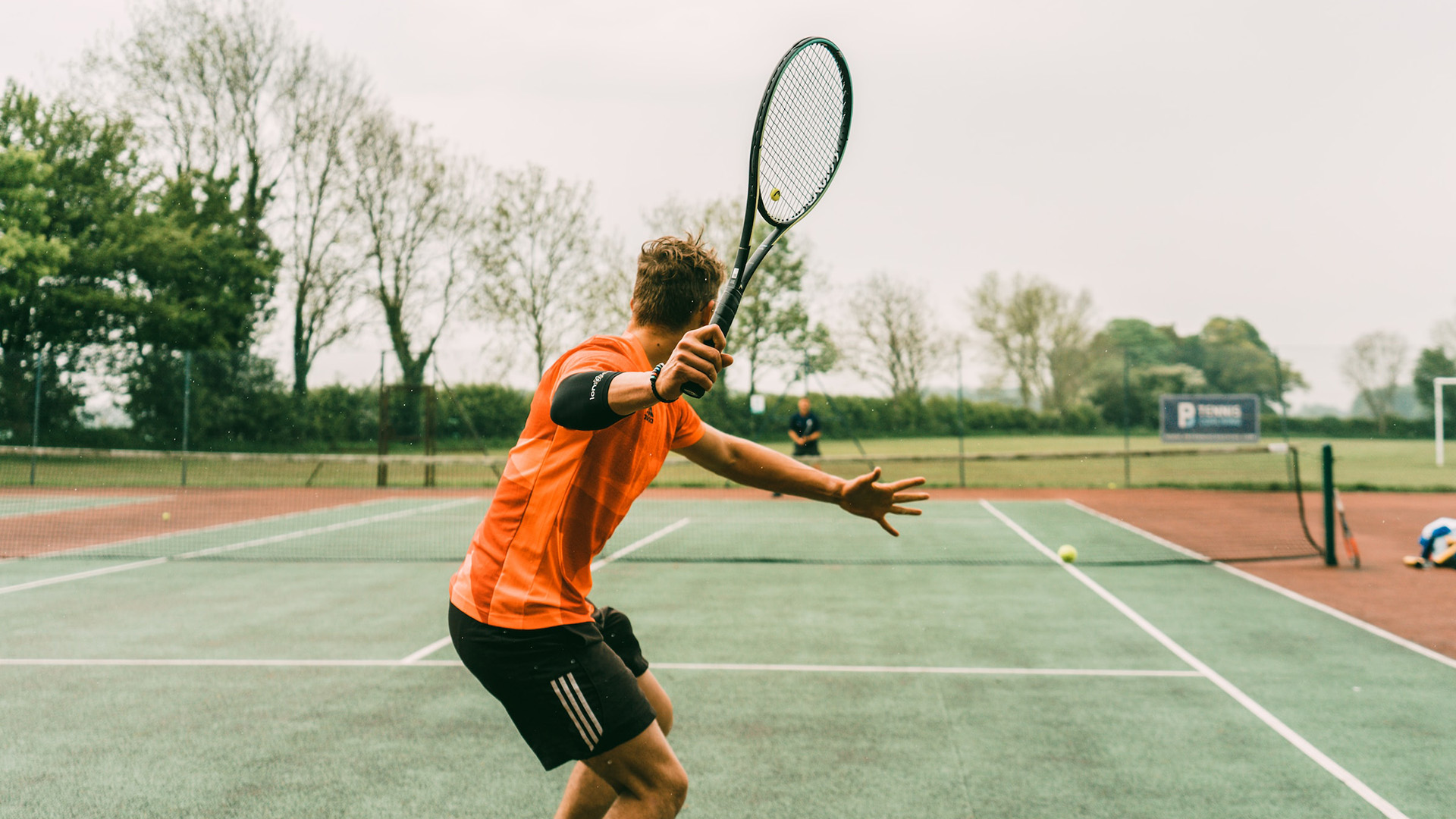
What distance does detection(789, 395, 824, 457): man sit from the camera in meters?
15.7

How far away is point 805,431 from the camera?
15844mm

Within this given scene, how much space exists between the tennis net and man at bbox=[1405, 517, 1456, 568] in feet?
2.94

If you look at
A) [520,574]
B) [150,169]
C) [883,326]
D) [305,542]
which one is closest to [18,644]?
[305,542]

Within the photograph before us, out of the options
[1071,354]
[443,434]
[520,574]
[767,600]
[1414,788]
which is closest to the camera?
[520,574]

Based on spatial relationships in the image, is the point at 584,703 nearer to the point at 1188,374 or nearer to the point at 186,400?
the point at 186,400

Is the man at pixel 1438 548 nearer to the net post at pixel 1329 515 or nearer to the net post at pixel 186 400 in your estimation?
the net post at pixel 1329 515

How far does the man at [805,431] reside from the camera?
15.7m

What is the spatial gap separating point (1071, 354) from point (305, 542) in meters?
17.2

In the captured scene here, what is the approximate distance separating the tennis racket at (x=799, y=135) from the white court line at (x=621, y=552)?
3905 millimetres

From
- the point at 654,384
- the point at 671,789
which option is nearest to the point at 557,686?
the point at 671,789

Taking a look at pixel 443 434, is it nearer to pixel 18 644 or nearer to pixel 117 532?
pixel 117 532

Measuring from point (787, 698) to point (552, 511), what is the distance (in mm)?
2960

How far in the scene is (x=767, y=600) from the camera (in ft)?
23.4

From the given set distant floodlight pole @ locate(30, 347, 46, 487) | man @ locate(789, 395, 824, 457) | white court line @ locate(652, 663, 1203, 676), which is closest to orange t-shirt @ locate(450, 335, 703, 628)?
white court line @ locate(652, 663, 1203, 676)
